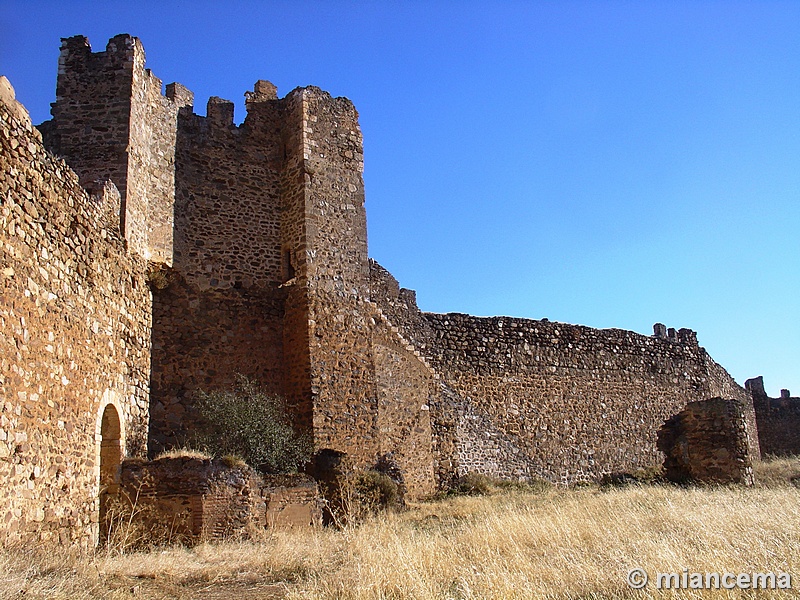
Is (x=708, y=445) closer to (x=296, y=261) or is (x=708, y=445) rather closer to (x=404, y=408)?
(x=404, y=408)

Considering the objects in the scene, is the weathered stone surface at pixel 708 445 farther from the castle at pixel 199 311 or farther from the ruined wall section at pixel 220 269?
the ruined wall section at pixel 220 269

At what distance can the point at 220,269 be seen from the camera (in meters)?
Result: 13.9

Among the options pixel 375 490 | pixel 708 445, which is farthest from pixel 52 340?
pixel 708 445

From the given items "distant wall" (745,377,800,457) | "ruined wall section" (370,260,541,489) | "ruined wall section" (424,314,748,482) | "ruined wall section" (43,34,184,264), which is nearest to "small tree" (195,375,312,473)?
"ruined wall section" (43,34,184,264)

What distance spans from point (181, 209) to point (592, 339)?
12327 millimetres

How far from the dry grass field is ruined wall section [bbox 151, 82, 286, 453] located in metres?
3.50

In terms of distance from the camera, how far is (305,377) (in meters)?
13.3

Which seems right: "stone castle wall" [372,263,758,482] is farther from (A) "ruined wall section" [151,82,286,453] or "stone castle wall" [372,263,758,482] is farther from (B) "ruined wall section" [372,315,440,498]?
(A) "ruined wall section" [151,82,286,453]

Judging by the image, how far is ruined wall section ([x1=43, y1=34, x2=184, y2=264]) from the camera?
12570 millimetres

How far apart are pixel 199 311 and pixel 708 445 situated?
10164 millimetres

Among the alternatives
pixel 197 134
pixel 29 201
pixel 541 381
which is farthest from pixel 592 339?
pixel 29 201
